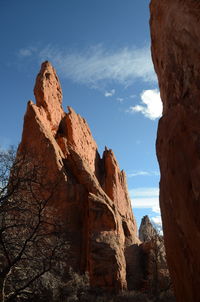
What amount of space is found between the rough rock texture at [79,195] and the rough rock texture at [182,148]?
438 inches

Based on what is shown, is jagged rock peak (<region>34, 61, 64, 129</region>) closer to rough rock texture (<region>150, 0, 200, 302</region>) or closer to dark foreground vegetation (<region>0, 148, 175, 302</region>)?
dark foreground vegetation (<region>0, 148, 175, 302</region>)

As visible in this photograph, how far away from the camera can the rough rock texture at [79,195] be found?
73.2ft

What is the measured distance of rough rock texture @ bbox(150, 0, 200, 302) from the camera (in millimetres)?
5449

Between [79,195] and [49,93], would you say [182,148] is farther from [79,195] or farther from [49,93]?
[49,93]

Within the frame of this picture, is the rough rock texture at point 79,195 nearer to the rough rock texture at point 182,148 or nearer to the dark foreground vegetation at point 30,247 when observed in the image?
the dark foreground vegetation at point 30,247

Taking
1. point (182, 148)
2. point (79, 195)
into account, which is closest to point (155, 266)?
point (79, 195)

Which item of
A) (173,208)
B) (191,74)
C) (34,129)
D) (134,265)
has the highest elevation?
(34,129)

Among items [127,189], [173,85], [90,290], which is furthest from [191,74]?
[127,189]

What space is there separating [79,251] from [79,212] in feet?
11.6

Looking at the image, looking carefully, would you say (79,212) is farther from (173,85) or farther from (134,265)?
(173,85)

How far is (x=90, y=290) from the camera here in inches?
819

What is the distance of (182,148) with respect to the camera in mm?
5922

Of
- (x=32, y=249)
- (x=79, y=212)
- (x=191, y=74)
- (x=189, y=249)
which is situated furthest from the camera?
(x=79, y=212)

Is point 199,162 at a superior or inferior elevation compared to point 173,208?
superior
